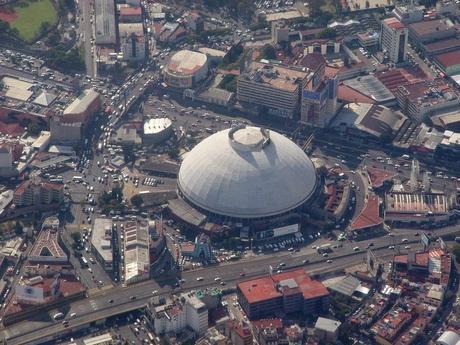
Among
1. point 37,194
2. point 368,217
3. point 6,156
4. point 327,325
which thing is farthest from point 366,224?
point 6,156

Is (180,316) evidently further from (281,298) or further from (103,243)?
(103,243)

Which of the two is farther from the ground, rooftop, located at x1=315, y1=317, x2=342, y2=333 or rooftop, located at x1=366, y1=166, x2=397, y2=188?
rooftop, located at x1=315, y1=317, x2=342, y2=333

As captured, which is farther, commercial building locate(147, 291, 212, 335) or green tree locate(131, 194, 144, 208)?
green tree locate(131, 194, 144, 208)

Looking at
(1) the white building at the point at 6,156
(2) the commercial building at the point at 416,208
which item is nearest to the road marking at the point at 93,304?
(1) the white building at the point at 6,156

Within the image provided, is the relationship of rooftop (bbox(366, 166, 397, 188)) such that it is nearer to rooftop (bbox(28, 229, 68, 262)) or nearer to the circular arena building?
the circular arena building

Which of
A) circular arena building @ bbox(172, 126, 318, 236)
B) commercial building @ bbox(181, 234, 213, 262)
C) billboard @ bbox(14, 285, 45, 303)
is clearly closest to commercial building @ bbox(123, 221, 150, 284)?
commercial building @ bbox(181, 234, 213, 262)

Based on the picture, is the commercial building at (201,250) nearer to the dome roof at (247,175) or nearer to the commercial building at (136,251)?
the commercial building at (136,251)

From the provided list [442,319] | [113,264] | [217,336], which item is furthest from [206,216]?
[442,319]
